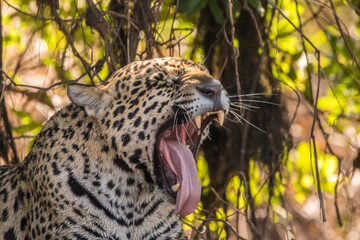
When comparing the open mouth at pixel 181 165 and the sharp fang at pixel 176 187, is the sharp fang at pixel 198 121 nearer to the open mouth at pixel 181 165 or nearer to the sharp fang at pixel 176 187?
the open mouth at pixel 181 165

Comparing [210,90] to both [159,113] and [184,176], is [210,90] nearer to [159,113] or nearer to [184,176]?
[159,113]

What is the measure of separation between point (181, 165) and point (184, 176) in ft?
0.22

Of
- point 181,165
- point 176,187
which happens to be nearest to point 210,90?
point 181,165

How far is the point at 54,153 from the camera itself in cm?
414

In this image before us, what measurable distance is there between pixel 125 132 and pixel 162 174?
34 centimetres

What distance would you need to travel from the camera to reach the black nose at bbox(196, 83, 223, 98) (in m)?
3.88

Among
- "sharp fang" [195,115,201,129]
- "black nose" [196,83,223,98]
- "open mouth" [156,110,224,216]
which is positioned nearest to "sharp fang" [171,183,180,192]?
"open mouth" [156,110,224,216]

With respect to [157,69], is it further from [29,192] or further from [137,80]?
[29,192]

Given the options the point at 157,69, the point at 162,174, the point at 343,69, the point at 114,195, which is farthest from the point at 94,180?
the point at 343,69

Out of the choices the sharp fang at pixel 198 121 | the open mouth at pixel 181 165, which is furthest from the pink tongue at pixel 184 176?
the sharp fang at pixel 198 121

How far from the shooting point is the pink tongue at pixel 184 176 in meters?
3.99

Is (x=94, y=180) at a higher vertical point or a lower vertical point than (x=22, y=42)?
lower

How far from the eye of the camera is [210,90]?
3879 mm

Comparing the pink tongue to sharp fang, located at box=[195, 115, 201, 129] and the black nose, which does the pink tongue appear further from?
the black nose
